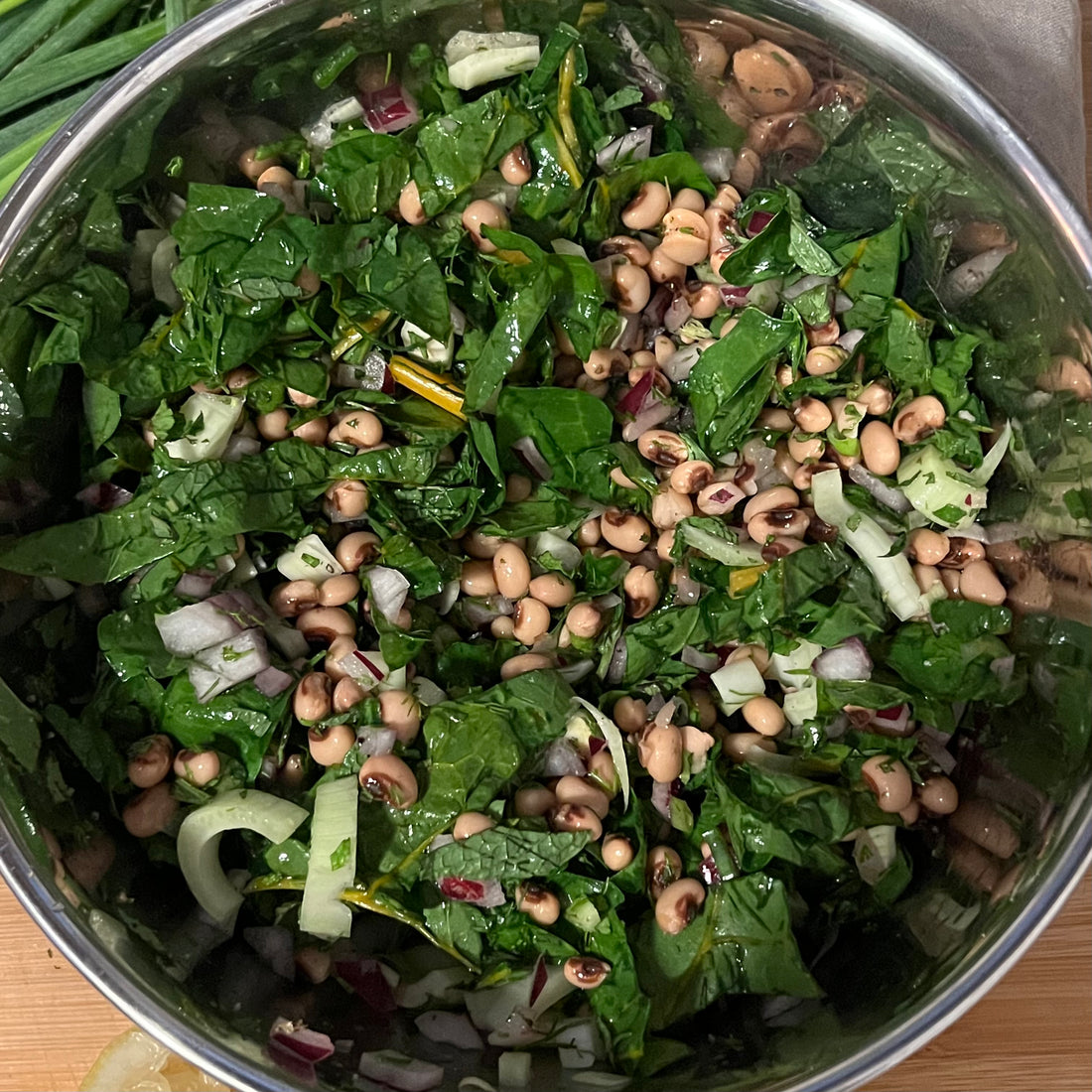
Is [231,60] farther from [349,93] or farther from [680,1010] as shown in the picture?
[680,1010]

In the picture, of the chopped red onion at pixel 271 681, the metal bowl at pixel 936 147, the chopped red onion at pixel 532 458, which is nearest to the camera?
the metal bowl at pixel 936 147

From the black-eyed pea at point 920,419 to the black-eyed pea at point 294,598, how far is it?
0.84 m

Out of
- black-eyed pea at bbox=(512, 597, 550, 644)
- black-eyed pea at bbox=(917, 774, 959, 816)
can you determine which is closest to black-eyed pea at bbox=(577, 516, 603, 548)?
black-eyed pea at bbox=(512, 597, 550, 644)

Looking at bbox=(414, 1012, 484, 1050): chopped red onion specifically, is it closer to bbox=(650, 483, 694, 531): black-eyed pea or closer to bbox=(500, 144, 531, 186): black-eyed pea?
bbox=(650, 483, 694, 531): black-eyed pea

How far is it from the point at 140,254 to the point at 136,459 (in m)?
0.27

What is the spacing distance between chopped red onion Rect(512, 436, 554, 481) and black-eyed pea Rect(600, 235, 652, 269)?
0.29m

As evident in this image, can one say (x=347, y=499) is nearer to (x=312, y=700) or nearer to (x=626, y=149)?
(x=312, y=700)

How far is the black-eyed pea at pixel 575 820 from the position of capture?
1322 mm

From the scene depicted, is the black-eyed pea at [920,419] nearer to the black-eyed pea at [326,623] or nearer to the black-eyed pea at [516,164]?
the black-eyed pea at [516,164]

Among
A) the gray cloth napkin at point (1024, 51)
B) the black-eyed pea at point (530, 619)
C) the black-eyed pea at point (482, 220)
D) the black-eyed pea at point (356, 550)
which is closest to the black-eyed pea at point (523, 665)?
the black-eyed pea at point (530, 619)

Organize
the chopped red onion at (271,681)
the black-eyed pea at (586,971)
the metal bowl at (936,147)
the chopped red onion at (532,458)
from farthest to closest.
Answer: the chopped red onion at (532,458), the chopped red onion at (271,681), the black-eyed pea at (586,971), the metal bowl at (936,147)

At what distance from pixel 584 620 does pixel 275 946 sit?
1.90ft

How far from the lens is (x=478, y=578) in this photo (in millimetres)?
1479

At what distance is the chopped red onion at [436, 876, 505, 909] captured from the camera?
1.32m
